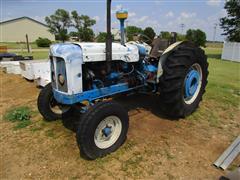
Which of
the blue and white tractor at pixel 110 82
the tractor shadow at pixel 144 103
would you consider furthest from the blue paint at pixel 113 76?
the tractor shadow at pixel 144 103

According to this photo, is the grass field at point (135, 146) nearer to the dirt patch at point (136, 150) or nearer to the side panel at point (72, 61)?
the dirt patch at point (136, 150)

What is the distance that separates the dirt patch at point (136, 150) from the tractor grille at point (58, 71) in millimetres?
783

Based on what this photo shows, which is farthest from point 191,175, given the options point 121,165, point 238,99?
point 238,99

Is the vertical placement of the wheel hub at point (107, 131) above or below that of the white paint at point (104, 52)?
below

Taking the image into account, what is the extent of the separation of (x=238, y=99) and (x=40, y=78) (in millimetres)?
4805

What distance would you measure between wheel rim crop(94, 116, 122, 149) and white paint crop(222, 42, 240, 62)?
15771mm

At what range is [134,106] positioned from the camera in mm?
4316

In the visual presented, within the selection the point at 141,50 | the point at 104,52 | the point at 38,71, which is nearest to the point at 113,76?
the point at 104,52

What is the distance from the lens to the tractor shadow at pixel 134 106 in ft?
11.9

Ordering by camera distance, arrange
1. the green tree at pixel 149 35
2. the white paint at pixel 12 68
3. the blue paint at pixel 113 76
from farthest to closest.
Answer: the white paint at pixel 12 68, the green tree at pixel 149 35, the blue paint at pixel 113 76

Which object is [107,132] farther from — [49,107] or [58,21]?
[58,21]

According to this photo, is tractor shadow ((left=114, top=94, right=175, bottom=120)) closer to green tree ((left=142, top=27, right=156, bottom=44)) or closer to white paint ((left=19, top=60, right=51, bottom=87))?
green tree ((left=142, top=27, right=156, bottom=44))

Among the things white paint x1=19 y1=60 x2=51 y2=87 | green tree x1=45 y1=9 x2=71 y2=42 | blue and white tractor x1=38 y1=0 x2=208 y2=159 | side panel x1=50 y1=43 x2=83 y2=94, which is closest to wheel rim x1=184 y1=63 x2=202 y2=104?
blue and white tractor x1=38 y1=0 x2=208 y2=159

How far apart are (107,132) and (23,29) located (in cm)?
5751
